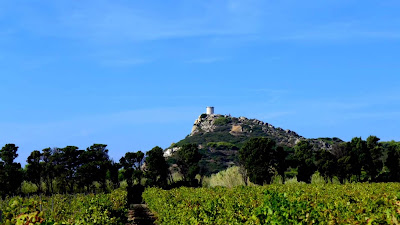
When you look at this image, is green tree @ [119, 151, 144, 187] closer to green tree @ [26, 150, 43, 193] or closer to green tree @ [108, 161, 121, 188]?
green tree @ [108, 161, 121, 188]

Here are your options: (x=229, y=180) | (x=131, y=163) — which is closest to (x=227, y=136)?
(x=131, y=163)

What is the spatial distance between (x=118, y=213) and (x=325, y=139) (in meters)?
155

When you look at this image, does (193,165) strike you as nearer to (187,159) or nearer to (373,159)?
(187,159)

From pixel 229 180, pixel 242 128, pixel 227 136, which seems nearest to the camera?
pixel 229 180

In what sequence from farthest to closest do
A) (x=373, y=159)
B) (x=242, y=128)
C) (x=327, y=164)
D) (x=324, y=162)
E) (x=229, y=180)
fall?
(x=242, y=128), (x=373, y=159), (x=324, y=162), (x=327, y=164), (x=229, y=180)

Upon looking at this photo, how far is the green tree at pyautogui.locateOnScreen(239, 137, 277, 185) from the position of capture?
6438cm

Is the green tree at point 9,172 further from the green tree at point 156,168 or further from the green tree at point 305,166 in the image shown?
the green tree at point 305,166

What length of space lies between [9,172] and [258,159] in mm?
31494

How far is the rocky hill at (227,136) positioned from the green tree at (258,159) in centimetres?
A: 5738

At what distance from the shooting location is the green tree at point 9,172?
5622 cm

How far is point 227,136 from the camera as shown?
154 metres

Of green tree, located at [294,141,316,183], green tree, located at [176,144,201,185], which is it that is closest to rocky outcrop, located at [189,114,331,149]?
green tree, located at [294,141,316,183]

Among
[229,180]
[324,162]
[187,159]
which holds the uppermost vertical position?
[187,159]

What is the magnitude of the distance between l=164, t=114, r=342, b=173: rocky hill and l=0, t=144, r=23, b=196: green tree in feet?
228
